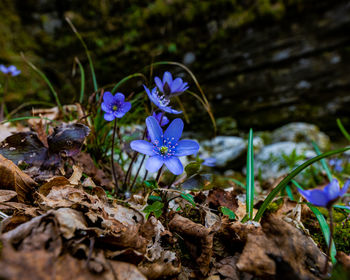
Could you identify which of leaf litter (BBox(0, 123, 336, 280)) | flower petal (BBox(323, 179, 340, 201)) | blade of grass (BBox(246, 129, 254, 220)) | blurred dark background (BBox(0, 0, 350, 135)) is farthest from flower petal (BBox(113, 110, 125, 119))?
blurred dark background (BBox(0, 0, 350, 135))

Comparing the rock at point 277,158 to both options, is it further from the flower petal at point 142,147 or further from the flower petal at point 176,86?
the flower petal at point 142,147

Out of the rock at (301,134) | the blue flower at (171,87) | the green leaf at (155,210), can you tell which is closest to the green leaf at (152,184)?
the green leaf at (155,210)

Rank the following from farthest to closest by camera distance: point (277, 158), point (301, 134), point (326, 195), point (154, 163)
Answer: point (301, 134)
point (277, 158)
point (154, 163)
point (326, 195)

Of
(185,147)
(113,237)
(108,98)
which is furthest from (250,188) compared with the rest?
(108,98)

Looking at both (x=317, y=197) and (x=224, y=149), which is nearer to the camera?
(x=317, y=197)

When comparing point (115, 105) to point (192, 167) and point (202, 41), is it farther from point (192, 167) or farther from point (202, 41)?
point (202, 41)

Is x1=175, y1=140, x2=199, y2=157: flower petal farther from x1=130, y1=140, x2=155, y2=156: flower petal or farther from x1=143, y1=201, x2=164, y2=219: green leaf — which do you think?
x1=143, y1=201, x2=164, y2=219: green leaf
